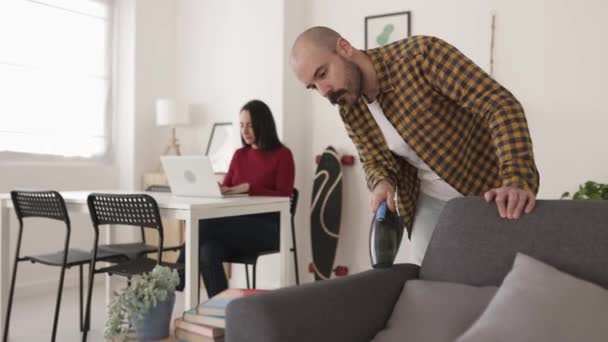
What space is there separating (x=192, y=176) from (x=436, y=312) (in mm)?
1775

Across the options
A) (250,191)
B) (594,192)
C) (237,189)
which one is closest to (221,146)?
(250,191)

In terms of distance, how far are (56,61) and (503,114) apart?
3.77m

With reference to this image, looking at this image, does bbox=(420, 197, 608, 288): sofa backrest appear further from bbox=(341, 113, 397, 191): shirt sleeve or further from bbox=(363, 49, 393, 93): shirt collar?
bbox=(363, 49, 393, 93): shirt collar

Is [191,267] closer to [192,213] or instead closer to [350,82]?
[192,213]

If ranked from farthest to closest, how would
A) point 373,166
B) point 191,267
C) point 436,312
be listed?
point 191,267 < point 373,166 < point 436,312

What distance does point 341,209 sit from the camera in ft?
14.0

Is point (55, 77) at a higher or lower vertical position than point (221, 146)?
higher

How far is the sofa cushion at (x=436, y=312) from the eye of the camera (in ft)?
4.41

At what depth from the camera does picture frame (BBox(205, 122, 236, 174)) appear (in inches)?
183

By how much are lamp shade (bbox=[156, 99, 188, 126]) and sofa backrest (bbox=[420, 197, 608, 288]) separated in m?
3.35

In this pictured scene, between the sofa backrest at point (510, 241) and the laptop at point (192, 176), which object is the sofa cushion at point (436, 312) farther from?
the laptop at point (192, 176)

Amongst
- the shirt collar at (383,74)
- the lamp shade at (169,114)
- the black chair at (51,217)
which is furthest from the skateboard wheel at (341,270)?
the shirt collar at (383,74)

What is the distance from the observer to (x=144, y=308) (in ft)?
5.39

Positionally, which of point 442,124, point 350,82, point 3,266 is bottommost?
point 3,266
